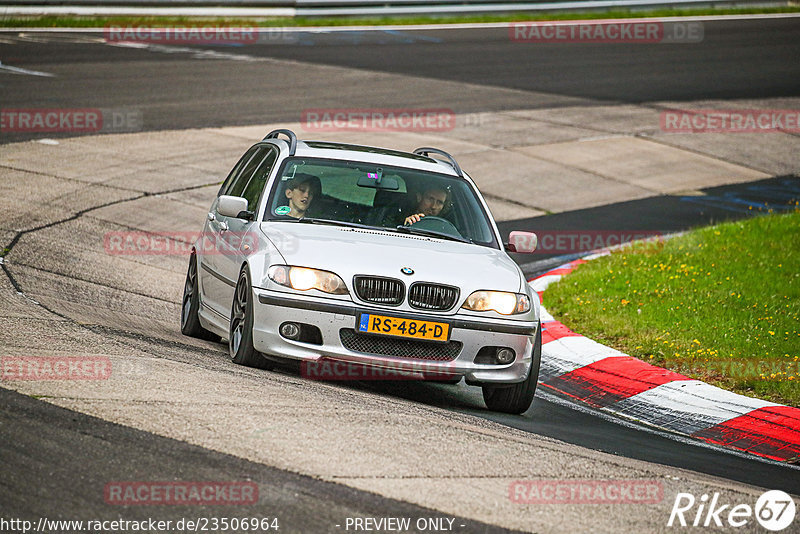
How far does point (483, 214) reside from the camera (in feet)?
28.9

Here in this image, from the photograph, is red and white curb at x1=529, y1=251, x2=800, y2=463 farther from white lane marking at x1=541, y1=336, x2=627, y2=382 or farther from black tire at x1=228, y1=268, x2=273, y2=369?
black tire at x1=228, y1=268, x2=273, y2=369

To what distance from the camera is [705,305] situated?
1079cm

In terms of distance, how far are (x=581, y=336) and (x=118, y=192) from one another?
7069mm

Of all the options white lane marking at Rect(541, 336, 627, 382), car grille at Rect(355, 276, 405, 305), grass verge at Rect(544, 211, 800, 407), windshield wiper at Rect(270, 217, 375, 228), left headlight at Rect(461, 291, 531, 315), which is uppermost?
windshield wiper at Rect(270, 217, 375, 228)

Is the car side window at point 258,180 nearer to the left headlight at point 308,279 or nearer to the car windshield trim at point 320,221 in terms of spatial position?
the car windshield trim at point 320,221

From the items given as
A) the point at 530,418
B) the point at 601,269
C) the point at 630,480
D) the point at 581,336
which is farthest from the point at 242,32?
the point at 630,480

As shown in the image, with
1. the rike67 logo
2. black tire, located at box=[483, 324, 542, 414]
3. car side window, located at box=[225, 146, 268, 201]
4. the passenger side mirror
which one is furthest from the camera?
car side window, located at box=[225, 146, 268, 201]

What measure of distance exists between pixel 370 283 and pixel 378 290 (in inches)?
2.6

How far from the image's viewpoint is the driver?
8555 mm

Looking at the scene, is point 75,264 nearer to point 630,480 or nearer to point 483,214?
point 483,214

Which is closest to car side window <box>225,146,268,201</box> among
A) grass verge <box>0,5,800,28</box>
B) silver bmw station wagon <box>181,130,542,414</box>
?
silver bmw station wagon <box>181,130,542,414</box>

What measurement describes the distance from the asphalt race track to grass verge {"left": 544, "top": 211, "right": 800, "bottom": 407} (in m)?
1.31

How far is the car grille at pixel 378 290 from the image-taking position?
736 cm

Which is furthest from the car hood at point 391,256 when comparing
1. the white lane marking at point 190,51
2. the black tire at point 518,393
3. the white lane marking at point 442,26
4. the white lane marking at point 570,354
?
the white lane marking at point 442,26
